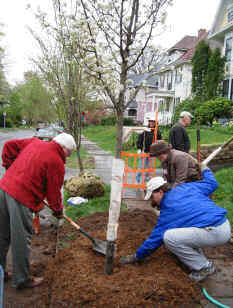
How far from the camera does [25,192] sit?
296 cm

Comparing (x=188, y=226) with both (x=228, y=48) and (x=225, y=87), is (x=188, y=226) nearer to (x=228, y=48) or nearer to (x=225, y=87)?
(x=225, y=87)

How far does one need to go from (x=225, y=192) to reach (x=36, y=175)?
4.64 metres

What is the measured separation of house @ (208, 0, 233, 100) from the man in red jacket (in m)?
18.5

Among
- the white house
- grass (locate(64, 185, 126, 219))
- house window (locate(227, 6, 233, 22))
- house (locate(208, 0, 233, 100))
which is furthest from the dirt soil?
the white house

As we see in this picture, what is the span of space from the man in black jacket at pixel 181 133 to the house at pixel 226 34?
50.0 ft

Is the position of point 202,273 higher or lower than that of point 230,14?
lower

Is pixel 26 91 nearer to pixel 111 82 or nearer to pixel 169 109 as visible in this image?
pixel 169 109

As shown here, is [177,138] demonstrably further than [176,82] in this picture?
No

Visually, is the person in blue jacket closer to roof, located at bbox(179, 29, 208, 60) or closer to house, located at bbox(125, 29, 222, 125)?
house, located at bbox(125, 29, 222, 125)

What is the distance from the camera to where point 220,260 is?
3.74m

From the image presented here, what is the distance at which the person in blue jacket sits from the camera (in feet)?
9.91

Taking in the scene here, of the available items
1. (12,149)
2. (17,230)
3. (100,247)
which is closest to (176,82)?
(100,247)

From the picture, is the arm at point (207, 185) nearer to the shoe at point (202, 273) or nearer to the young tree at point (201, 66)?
the shoe at point (202, 273)

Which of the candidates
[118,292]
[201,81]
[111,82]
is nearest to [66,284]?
[118,292]
